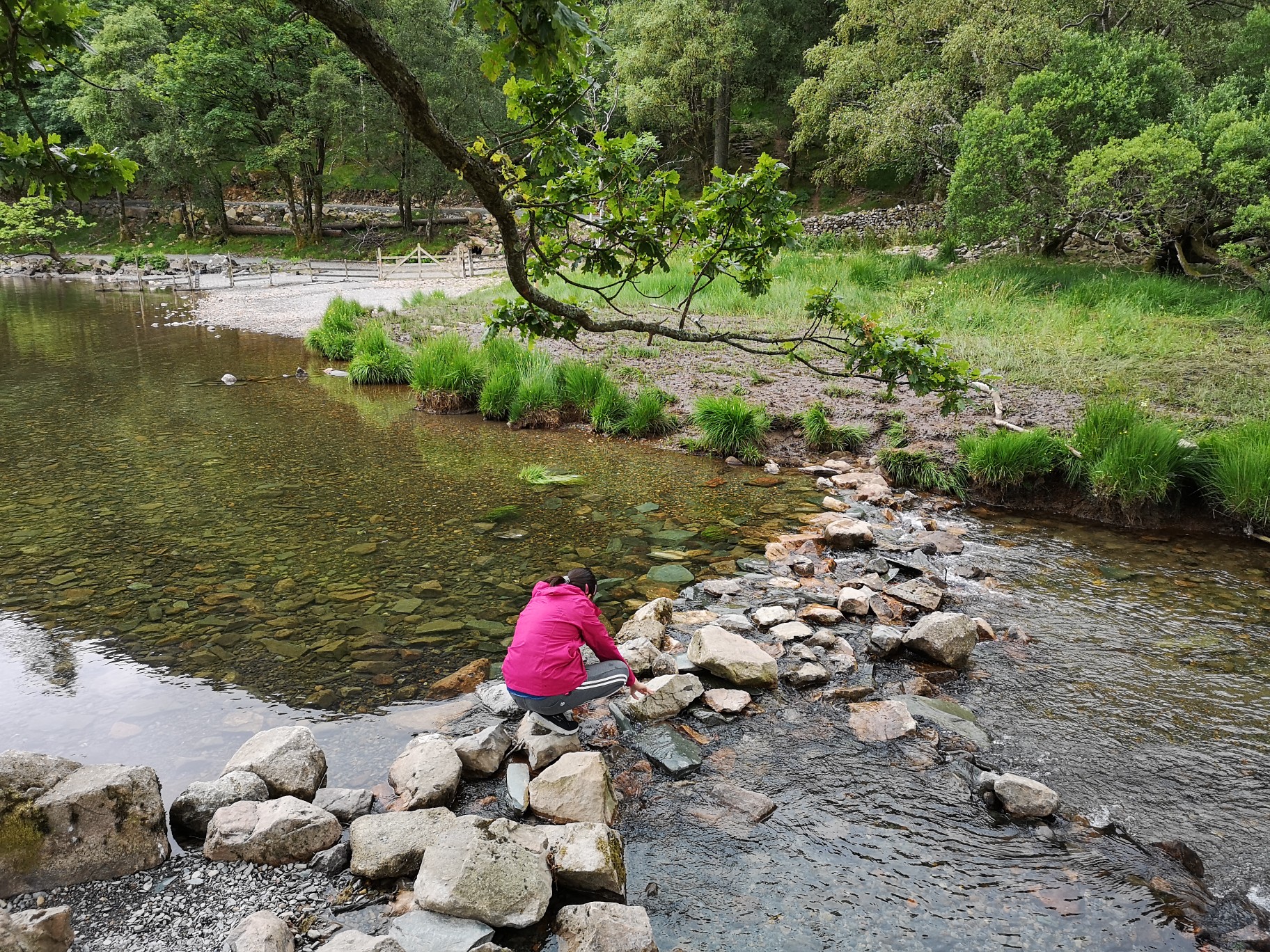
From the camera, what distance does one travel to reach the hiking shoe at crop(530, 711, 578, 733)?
478 centimetres

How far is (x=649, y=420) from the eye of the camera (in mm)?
12164

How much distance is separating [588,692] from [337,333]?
16.2 meters

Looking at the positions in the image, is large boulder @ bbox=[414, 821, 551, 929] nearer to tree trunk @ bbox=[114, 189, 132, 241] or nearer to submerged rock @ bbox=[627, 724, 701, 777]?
submerged rock @ bbox=[627, 724, 701, 777]

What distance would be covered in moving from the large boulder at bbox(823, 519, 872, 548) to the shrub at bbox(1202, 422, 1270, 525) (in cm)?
406

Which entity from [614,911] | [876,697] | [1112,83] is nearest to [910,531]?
[876,697]

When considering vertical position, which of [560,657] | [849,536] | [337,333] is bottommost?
[849,536]

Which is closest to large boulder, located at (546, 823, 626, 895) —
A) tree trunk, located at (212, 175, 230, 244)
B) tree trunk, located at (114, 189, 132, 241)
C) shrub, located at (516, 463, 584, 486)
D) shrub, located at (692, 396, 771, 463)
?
shrub, located at (516, 463, 584, 486)

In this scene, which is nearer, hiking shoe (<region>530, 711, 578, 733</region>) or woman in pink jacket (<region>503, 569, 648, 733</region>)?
woman in pink jacket (<region>503, 569, 648, 733</region>)

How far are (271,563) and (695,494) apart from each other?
5074 millimetres

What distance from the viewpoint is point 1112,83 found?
16219 millimetres

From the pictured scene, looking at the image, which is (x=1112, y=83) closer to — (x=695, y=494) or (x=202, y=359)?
(x=695, y=494)

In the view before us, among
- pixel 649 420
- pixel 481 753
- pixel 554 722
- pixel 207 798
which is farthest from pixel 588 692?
pixel 649 420

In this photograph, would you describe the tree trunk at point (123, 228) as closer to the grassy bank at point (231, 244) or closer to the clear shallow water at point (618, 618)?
the grassy bank at point (231, 244)

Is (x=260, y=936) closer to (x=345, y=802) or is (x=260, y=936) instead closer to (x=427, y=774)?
(x=345, y=802)
